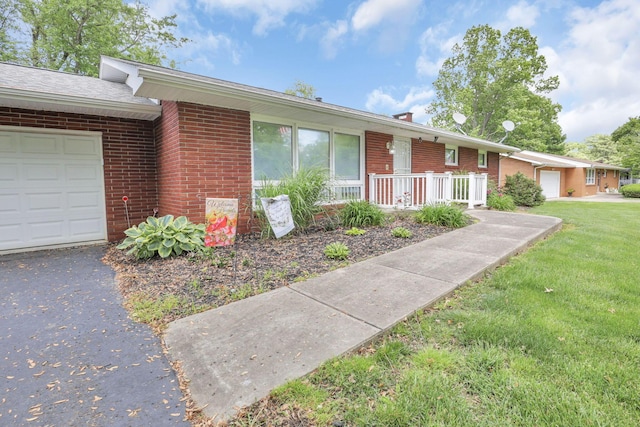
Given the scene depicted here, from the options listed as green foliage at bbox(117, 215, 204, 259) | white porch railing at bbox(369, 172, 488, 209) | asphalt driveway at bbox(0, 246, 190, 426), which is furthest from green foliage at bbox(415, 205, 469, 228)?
asphalt driveway at bbox(0, 246, 190, 426)

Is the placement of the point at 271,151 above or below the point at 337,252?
above

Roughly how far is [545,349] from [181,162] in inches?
220

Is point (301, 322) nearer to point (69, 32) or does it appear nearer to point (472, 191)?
point (472, 191)

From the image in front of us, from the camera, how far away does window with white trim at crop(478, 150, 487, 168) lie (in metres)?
14.5

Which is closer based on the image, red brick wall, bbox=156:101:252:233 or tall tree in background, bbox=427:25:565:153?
red brick wall, bbox=156:101:252:233

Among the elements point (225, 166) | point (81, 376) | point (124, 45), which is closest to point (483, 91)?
point (124, 45)

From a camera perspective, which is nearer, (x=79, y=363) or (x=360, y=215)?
(x=79, y=363)

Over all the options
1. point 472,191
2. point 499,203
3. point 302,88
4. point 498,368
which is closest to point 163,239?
point 498,368

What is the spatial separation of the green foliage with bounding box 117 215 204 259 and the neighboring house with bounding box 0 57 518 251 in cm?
73

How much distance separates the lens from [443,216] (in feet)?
22.8

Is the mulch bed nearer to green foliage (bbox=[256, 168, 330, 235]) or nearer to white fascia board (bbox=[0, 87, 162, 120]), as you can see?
green foliage (bbox=[256, 168, 330, 235])

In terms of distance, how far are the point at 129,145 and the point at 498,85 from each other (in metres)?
31.3

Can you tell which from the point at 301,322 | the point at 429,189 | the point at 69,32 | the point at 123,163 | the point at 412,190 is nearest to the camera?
the point at 301,322

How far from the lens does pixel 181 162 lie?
5.49 m
